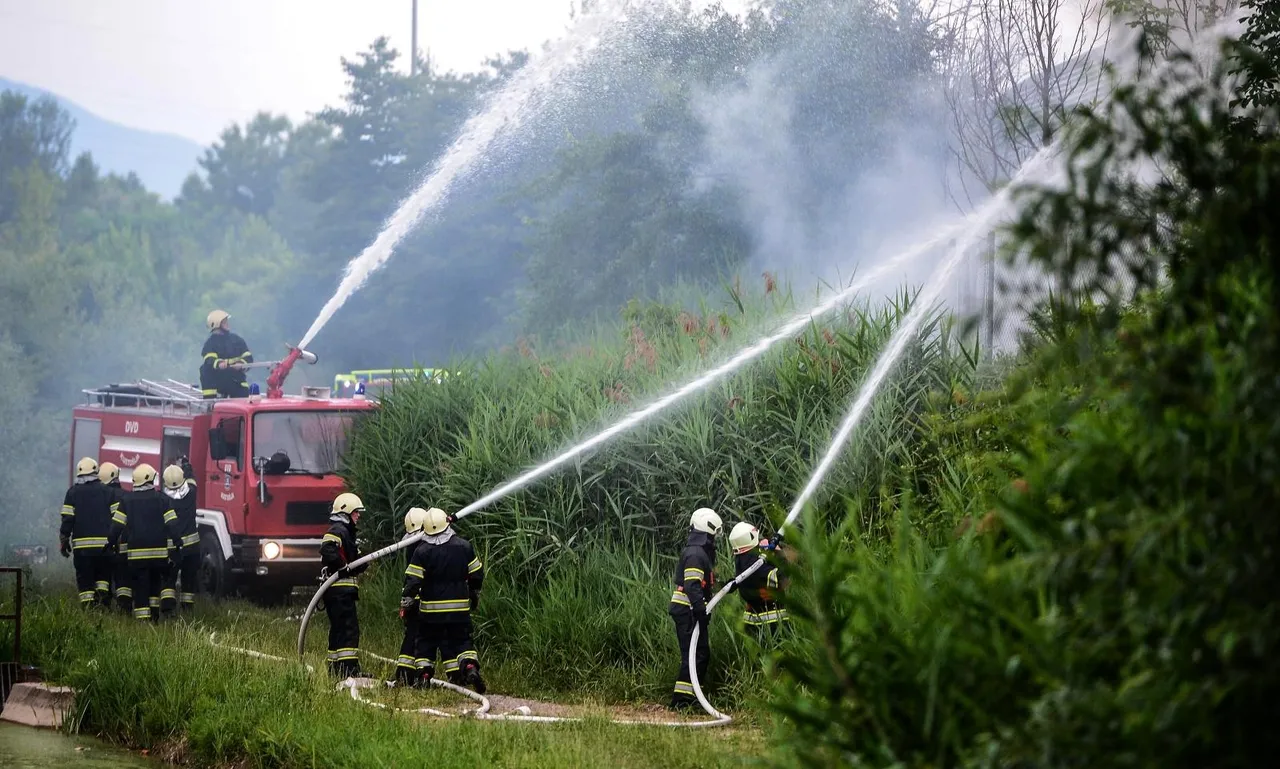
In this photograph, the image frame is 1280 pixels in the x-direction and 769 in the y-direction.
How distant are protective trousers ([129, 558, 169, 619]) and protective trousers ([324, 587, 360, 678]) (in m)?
3.44

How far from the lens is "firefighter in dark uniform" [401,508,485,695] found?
11.0 meters

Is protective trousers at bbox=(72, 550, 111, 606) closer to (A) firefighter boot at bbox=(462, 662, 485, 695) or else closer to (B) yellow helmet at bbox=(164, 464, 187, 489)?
(B) yellow helmet at bbox=(164, 464, 187, 489)

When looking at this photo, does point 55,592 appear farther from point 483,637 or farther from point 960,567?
point 960,567

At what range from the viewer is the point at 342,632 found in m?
11.6

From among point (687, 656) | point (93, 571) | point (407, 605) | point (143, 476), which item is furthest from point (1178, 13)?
point (93, 571)

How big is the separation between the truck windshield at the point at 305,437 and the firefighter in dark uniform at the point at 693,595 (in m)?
6.09

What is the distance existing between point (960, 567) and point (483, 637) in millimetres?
8554

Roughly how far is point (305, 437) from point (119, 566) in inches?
85.2

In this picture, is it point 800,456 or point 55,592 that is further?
point 55,592

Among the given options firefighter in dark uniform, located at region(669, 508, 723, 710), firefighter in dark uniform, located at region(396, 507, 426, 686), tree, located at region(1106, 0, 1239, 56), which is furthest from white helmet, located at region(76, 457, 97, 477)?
tree, located at region(1106, 0, 1239, 56)

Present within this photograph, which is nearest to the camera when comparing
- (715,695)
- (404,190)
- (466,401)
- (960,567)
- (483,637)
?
(960,567)

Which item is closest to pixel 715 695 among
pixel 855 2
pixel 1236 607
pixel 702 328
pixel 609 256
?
pixel 702 328

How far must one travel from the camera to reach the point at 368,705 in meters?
9.51

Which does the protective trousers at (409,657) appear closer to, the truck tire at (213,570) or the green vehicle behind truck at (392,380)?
the green vehicle behind truck at (392,380)
